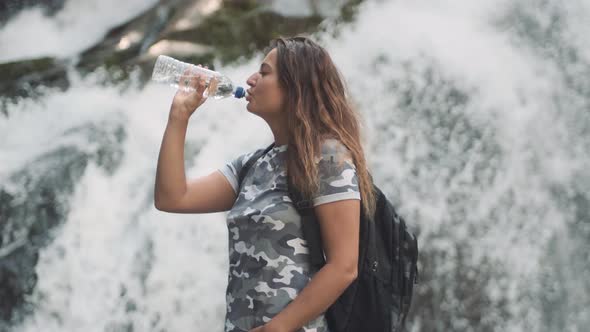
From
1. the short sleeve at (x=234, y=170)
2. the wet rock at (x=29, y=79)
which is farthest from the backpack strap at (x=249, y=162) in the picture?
the wet rock at (x=29, y=79)

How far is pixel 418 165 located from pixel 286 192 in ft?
10.7

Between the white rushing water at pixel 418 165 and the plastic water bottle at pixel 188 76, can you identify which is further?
the white rushing water at pixel 418 165

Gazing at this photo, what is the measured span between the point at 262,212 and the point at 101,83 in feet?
14.8

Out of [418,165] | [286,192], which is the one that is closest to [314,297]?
[286,192]

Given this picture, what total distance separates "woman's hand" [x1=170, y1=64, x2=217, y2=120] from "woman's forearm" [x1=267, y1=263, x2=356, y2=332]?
0.64m

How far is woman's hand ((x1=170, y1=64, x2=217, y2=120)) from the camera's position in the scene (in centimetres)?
224

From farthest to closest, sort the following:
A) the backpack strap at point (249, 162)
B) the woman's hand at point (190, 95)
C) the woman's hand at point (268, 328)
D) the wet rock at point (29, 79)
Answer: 1. the wet rock at point (29, 79)
2. the backpack strap at point (249, 162)
3. the woman's hand at point (190, 95)
4. the woman's hand at point (268, 328)

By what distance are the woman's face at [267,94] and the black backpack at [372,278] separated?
0.27 metres

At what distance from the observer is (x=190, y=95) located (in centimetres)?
224

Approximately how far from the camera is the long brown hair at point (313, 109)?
210 centimetres

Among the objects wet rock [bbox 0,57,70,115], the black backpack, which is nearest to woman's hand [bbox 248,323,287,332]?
the black backpack

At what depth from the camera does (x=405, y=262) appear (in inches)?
86.3

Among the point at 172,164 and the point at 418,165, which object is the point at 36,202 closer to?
the point at 418,165

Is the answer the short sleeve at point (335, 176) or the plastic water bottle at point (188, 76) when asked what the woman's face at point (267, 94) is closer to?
the plastic water bottle at point (188, 76)
